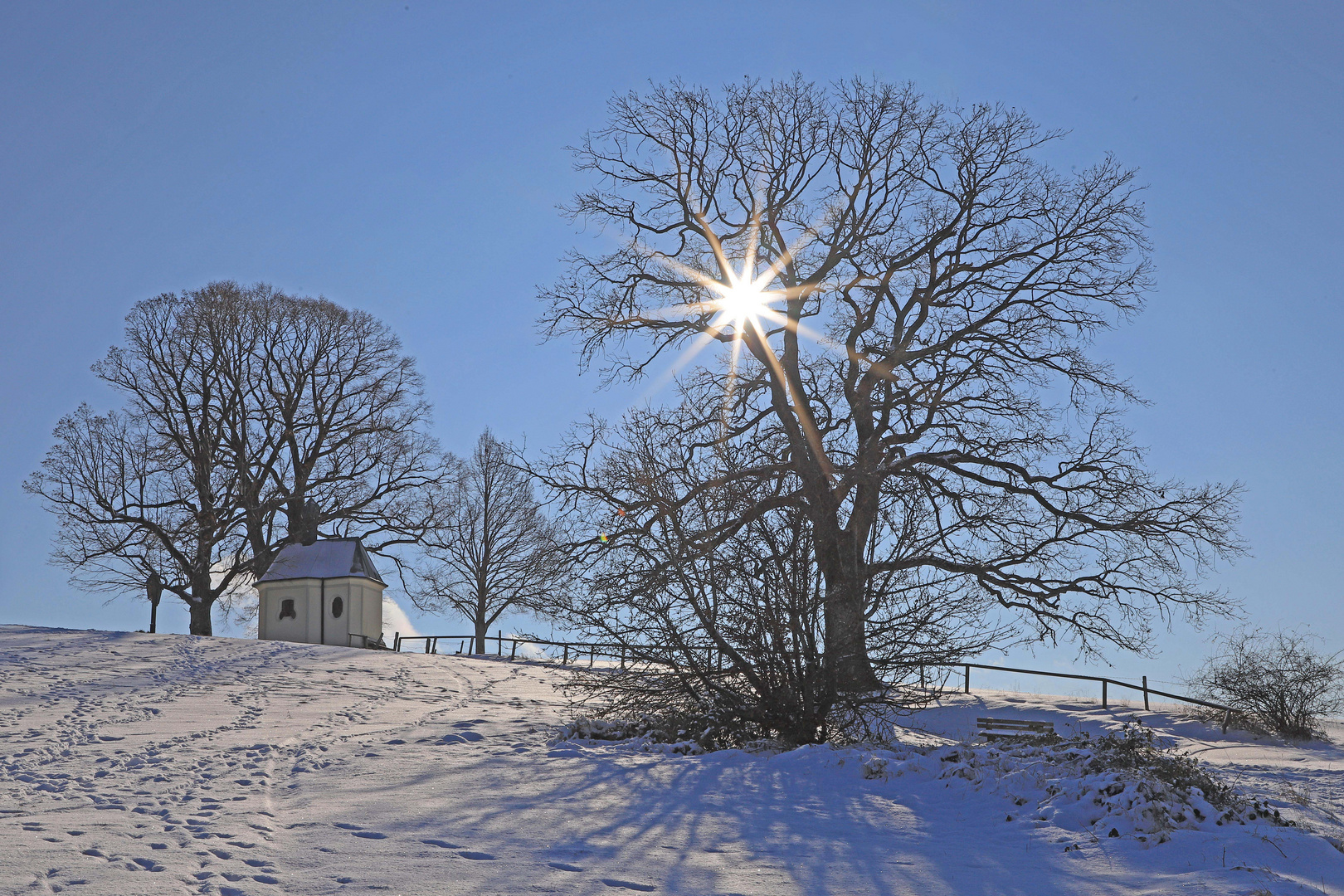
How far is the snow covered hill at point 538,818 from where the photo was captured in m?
5.67

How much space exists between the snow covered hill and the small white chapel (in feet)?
72.5

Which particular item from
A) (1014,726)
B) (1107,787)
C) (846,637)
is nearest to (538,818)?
(1107,787)


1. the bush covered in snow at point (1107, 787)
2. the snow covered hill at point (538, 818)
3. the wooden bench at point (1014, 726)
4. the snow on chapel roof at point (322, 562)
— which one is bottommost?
the wooden bench at point (1014, 726)

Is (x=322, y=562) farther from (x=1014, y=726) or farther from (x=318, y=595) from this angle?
(x=1014, y=726)

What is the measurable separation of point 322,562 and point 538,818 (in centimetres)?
3114

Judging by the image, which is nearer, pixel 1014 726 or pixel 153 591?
pixel 1014 726

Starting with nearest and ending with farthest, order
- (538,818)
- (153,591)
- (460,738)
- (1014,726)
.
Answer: (538,818)
(460,738)
(1014,726)
(153,591)

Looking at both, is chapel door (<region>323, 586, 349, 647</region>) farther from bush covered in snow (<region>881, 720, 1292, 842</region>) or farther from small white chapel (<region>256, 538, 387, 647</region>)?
bush covered in snow (<region>881, 720, 1292, 842</region>)

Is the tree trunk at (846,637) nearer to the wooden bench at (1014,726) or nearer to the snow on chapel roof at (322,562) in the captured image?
the wooden bench at (1014,726)

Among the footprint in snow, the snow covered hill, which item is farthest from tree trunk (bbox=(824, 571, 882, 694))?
the footprint in snow

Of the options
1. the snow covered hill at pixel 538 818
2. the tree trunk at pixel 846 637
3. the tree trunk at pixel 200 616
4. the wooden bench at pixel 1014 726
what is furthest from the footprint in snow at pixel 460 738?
the tree trunk at pixel 200 616

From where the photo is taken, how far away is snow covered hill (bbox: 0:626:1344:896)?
5.67 metres

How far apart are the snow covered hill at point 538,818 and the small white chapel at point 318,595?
22.1 meters

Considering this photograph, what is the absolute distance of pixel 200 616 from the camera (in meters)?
33.8
